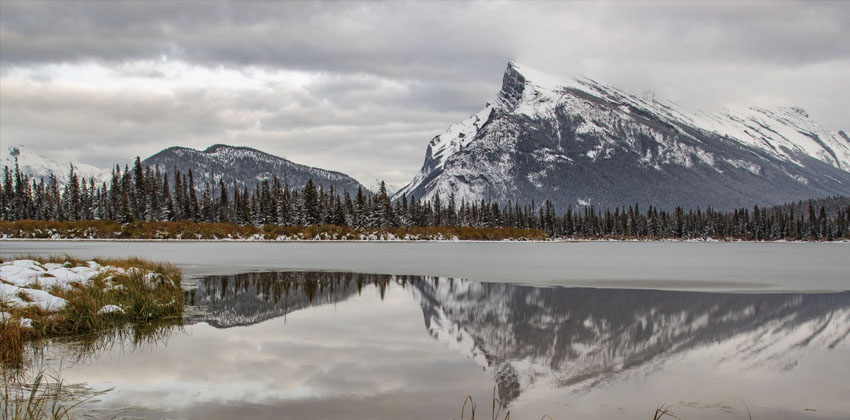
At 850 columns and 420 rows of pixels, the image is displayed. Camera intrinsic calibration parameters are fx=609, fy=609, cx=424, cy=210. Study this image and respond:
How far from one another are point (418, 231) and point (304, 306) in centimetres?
10943

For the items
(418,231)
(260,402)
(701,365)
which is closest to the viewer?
(260,402)

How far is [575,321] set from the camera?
50.7 feet

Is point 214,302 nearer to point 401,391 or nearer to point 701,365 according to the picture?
point 401,391

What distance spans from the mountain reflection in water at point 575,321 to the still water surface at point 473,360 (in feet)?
0.20

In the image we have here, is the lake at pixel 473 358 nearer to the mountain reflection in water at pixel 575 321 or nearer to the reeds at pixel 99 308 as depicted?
the mountain reflection in water at pixel 575 321

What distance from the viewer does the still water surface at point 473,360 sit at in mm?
8469

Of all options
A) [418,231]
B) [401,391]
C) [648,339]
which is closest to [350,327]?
[401,391]

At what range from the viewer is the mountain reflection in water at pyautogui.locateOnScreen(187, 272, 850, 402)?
11031 millimetres

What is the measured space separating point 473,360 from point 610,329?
4.65 meters

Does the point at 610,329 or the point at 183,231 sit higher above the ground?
the point at 183,231

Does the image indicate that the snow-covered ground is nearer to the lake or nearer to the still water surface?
the lake

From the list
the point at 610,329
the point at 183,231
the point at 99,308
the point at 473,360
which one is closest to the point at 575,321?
the point at 610,329

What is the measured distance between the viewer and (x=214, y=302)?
19.1m

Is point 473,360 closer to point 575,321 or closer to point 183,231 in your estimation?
point 575,321
